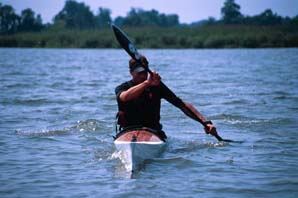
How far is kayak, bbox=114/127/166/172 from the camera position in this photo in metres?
7.08

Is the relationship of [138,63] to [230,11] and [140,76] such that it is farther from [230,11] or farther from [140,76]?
[230,11]

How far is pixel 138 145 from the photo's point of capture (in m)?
7.13

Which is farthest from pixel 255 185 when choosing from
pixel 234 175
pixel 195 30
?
pixel 195 30

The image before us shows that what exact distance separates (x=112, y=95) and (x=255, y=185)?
10.8 metres

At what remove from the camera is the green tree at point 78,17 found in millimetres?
101500

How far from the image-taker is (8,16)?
90250 mm

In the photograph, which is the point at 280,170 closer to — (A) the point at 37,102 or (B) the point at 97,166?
(B) the point at 97,166

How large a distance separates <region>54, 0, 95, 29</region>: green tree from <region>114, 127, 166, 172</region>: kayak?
3574 inches

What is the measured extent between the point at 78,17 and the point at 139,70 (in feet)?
323

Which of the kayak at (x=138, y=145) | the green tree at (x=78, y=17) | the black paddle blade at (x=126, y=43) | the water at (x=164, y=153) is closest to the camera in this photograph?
the water at (x=164, y=153)

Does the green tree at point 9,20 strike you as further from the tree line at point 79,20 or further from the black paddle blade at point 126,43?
the black paddle blade at point 126,43

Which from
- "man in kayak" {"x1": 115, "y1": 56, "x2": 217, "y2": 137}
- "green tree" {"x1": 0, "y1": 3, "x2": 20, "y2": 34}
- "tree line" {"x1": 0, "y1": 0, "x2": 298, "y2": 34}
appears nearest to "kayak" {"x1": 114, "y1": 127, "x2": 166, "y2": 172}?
"man in kayak" {"x1": 115, "y1": 56, "x2": 217, "y2": 137}

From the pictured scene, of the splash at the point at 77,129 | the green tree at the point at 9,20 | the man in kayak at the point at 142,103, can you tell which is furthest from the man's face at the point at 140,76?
the green tree at the point at 9,20

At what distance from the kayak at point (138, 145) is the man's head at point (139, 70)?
67 cm
